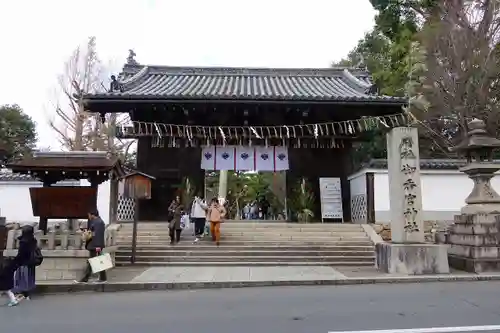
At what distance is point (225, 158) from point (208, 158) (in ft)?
2.36

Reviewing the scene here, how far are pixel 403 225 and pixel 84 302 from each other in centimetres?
777

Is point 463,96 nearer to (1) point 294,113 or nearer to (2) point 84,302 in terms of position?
(1) point 294,113

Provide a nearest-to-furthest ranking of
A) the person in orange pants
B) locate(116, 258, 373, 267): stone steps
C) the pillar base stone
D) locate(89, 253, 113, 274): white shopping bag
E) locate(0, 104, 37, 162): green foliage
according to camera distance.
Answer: locate(89, 253, 113, 274): white shopping bag, the pillar base stone, locate(116, 258, 373, 267): stone steps, the person in orange pants, locate(0, 104, 37, 162): green foliage

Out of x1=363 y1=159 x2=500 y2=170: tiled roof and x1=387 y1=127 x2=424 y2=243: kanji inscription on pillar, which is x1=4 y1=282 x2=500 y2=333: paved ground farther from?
x1=363 y1=159 x2=500 y2=170: tiled roof

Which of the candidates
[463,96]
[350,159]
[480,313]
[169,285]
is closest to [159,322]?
[169,285]

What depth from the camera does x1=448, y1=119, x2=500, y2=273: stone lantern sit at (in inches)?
411

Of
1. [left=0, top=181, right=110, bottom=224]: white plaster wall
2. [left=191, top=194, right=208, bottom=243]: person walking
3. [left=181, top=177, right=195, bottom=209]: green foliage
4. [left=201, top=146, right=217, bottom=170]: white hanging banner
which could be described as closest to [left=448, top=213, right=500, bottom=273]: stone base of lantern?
[left=191, top=194, right=208, bottom=243]: person walking

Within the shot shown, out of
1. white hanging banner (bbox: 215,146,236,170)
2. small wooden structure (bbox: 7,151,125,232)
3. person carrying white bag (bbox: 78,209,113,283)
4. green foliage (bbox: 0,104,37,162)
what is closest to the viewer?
person carrying white bag (bbox: 78,209,113,283)

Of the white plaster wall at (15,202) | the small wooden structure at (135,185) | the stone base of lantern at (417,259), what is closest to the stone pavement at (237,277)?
the stone base of lantern at (417,259)

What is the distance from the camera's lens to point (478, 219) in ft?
35.1

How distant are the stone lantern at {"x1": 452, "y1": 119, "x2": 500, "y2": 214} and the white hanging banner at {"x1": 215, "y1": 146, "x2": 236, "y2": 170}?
8592 mm

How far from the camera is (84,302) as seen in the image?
7605mm

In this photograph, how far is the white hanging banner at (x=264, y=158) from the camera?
55.5ft

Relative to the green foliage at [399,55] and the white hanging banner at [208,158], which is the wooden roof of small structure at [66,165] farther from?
the green foliage at [399,55]
